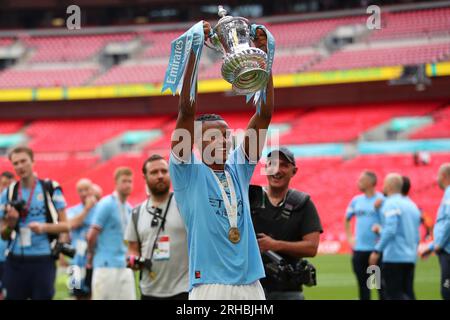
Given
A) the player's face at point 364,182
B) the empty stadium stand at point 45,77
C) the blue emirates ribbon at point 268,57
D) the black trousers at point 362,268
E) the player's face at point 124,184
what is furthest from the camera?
the empty stadium stand at point 45,77

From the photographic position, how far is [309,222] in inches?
229

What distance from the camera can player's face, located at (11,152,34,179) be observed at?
7398 millimetres

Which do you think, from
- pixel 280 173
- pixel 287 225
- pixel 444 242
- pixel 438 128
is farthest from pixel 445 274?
pixel 438 128

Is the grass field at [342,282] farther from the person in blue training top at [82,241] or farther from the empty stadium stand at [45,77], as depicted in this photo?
the empty stadium stand at [45,77]

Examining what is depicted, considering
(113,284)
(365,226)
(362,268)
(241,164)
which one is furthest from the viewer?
(365,226)

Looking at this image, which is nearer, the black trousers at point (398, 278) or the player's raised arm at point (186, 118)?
the player's raised arm at point (186, 118)

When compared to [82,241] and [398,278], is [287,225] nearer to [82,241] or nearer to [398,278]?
[398,278]

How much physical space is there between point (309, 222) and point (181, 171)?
6.06ft

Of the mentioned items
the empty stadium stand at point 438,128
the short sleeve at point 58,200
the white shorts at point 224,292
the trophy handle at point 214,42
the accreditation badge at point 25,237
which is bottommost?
the white shorts at point 224,292

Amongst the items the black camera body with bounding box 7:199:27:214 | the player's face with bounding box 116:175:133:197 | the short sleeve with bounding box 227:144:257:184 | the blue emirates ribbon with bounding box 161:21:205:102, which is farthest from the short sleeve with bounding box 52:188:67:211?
the blue emirates ribbon with bounding box 161:21:205:102

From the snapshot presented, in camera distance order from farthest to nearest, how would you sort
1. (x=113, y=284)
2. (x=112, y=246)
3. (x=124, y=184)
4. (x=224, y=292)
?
(x=112, y=246) < (x=113, y=284) < (x=124, y=184) < (x=224, y=292)

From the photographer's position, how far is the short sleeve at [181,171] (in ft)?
13.8

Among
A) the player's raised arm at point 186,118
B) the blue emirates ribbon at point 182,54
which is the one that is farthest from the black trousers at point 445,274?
the blue emirates ribbon at point 182,54

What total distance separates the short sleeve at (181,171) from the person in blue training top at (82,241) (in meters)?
5.12
